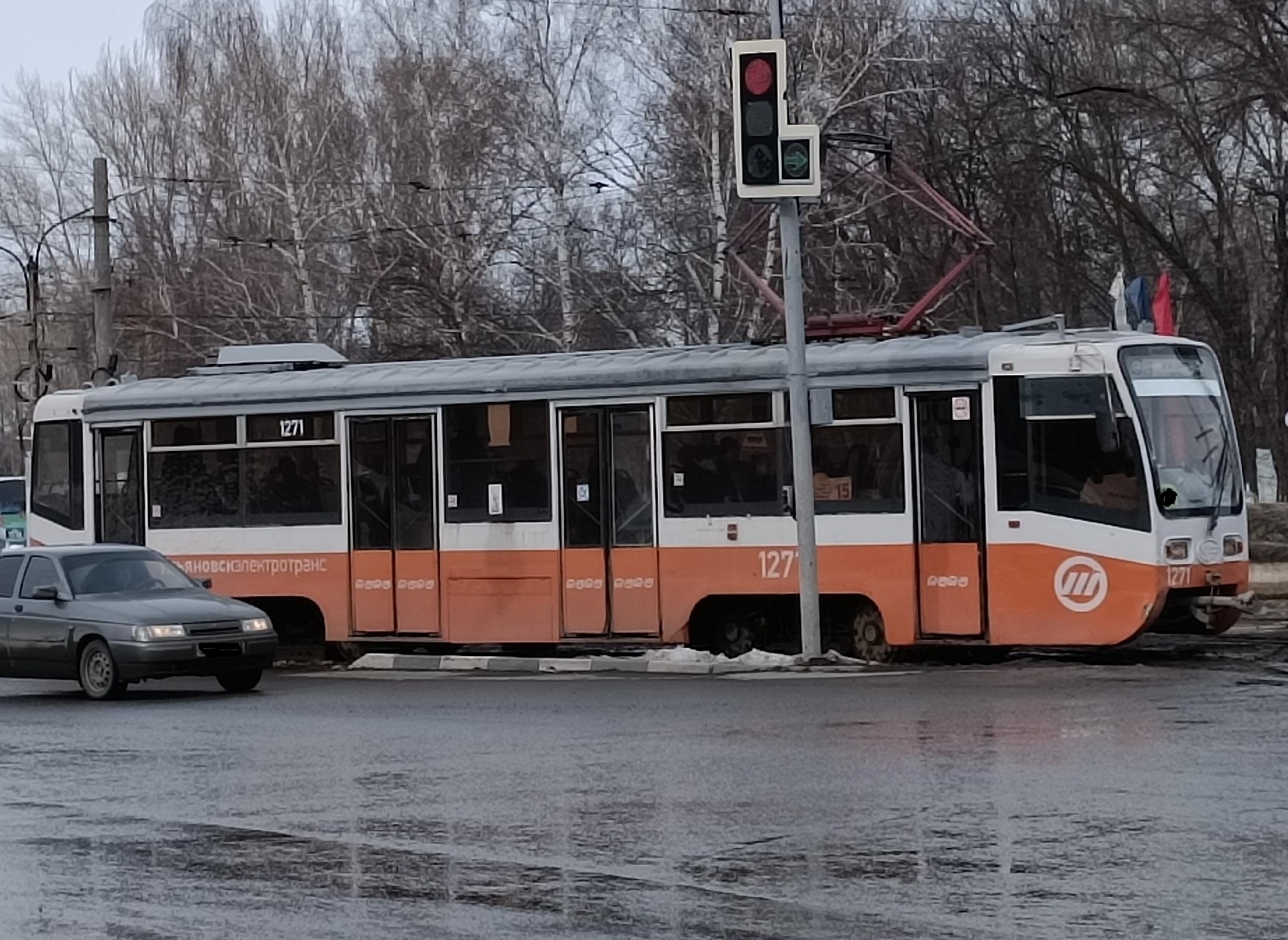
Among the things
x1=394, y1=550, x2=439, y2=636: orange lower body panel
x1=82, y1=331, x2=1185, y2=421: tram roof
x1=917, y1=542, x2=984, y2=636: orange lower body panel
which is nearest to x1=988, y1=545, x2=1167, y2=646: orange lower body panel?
x1=917, y1=542, x2=984, y2=636: orange lower body panel

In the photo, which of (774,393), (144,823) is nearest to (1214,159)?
(774,393)

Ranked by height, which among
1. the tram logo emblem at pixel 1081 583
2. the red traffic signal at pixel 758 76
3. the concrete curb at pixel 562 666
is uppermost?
the red traffic signal at pixel 758 76

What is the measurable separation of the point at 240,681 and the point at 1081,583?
7873 mm

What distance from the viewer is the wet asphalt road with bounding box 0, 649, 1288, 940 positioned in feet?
29.3

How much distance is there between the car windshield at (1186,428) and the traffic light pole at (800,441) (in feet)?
10.0

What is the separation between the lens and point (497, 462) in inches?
958

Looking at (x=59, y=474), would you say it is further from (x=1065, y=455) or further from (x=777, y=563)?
(x=1065, y=455)

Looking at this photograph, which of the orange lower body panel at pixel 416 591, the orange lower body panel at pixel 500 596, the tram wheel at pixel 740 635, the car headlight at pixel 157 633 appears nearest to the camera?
the car headlight at pixel 157 633

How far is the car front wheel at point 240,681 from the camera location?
21.4 metres

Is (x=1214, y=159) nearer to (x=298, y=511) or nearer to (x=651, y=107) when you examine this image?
(x=651, y=107)

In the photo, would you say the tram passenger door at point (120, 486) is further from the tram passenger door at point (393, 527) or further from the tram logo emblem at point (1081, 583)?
the tram logo emblem at point (1081, 583)

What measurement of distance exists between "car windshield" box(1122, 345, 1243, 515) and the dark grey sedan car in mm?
8259

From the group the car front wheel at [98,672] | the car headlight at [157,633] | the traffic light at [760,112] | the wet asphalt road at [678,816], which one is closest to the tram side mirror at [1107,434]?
the wet asphalt road at [678,816]

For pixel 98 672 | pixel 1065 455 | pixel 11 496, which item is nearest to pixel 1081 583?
pixel 1065 455
